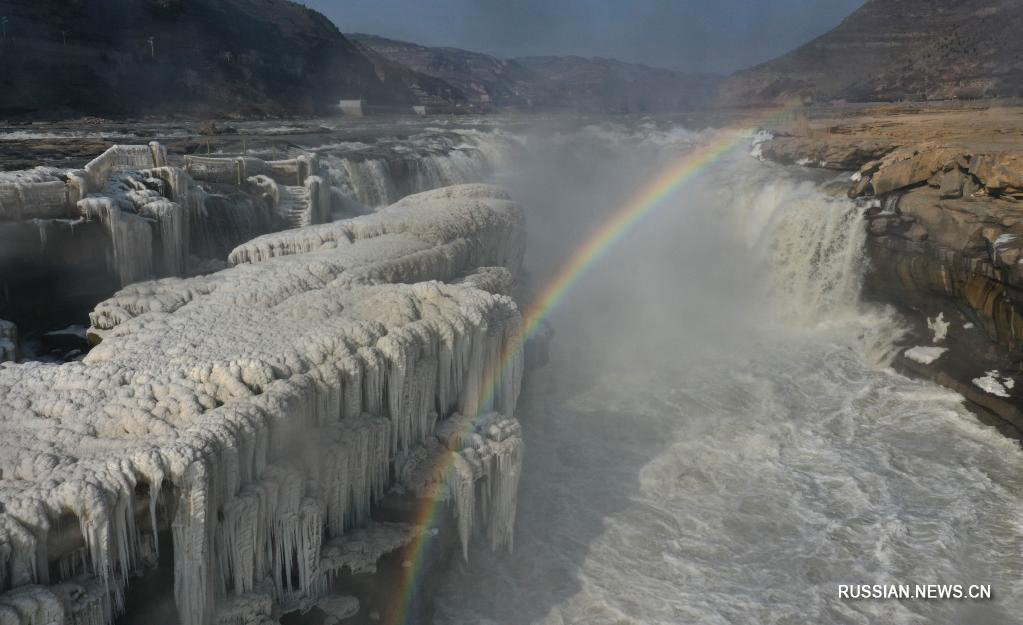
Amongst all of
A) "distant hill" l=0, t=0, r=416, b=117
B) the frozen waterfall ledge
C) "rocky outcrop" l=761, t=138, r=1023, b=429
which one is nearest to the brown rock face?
"rocky outcrop" l=761, t=138, r=1023, b=429

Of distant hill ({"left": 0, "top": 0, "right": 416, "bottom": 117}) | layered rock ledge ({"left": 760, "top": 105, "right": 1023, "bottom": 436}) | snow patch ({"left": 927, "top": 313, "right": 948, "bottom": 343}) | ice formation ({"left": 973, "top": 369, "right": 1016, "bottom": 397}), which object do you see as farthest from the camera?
distant hill ({"left": 0, "top": 0, "right": 416, "bottom": 117})

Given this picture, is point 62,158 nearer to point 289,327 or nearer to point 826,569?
point 289,327

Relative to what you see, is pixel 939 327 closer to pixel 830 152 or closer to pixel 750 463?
pixel 750 463

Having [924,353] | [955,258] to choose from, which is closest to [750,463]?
[924,353]

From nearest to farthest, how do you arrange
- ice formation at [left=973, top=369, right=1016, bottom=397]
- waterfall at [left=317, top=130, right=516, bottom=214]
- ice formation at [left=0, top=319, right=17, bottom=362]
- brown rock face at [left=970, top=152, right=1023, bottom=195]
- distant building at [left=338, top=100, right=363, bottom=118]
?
ice formation at [left=0, top=319, right=17, bottom=362] < ice formation at [left=973, top=369, right=1016, bottom=397] < brown rock face at [left=970, top=152, right=1023, bottom=195] < waterfall at [left=317, top=130, right=516, bottom=214] < distant building at [left=338, top=100, right=363, bottom=118]

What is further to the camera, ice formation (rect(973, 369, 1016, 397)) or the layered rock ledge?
the layered rock ledge

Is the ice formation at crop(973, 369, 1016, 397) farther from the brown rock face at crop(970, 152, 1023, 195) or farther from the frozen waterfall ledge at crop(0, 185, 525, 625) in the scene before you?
the frozen waterfall ledge at crop(0, 185, 525, 625)

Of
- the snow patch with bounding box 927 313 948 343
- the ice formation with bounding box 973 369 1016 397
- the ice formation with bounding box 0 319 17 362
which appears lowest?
the ice formation with bounding box 973 369 1016 397

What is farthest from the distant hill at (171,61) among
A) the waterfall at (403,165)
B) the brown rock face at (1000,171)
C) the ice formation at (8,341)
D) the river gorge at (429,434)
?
the brown rock face at (1000,171)
